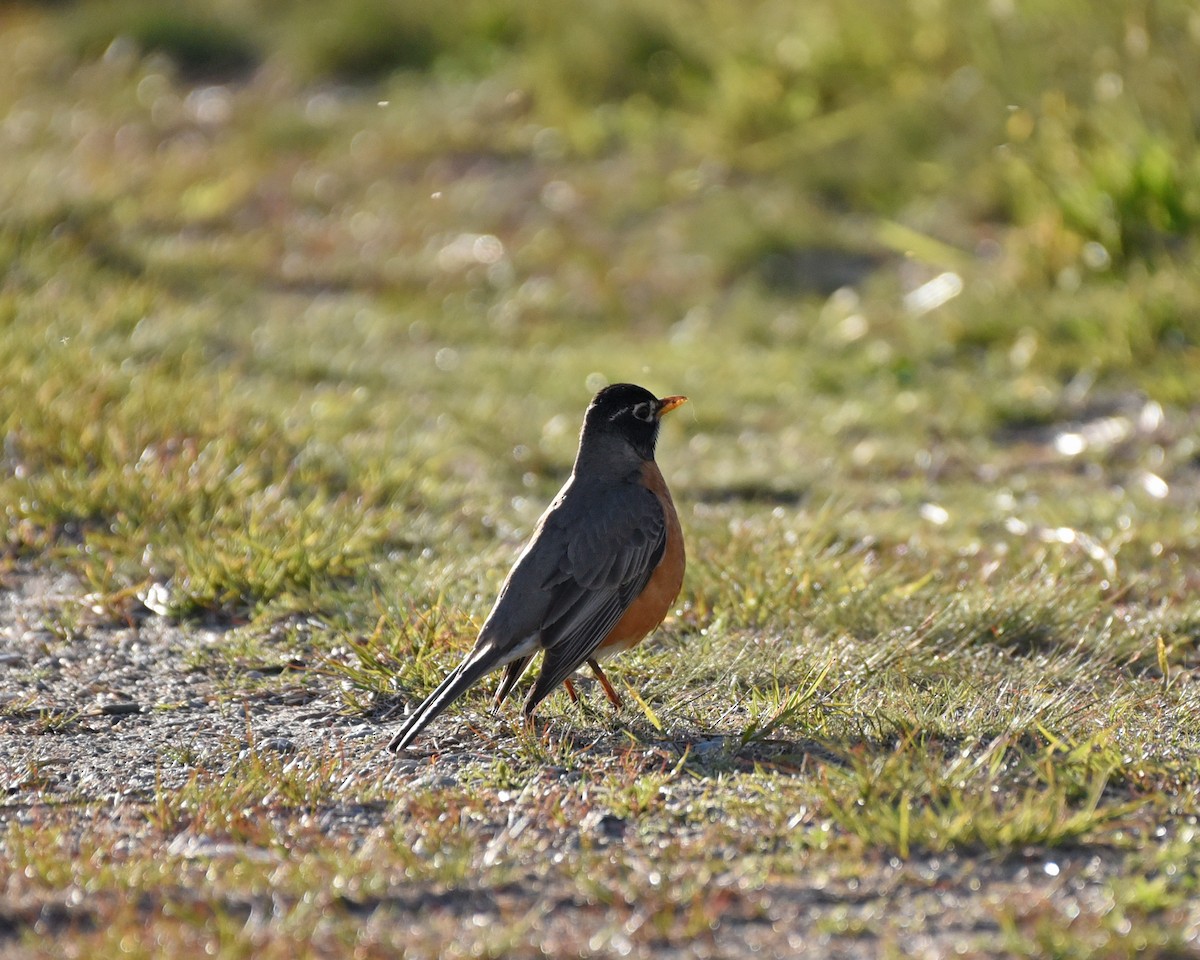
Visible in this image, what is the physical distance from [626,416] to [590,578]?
83cm

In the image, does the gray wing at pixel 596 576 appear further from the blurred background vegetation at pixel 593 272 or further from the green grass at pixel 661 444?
the blurred background vegetation at pixel 593 272

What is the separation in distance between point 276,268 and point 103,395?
439 centimetres

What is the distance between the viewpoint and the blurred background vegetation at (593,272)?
7.07 metres

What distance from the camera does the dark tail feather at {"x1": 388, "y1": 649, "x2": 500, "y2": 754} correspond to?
14.7 feet

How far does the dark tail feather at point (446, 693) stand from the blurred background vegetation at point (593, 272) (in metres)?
1.41

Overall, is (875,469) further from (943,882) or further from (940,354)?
(943,882)

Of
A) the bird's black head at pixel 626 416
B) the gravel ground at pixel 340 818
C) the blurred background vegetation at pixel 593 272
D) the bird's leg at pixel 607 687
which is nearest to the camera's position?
the gravel ground at pixel 340 818

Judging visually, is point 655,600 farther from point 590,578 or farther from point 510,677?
point 510,677

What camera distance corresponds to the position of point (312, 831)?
4.08 metres

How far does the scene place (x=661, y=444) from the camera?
8695mm

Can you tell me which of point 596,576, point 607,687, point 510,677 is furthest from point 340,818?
point 596,576

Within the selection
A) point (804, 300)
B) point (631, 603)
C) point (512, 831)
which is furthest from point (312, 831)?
point (804, 300)

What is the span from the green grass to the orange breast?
17 cm

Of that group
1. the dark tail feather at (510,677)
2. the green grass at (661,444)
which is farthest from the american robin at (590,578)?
the green grass at (661,444)
